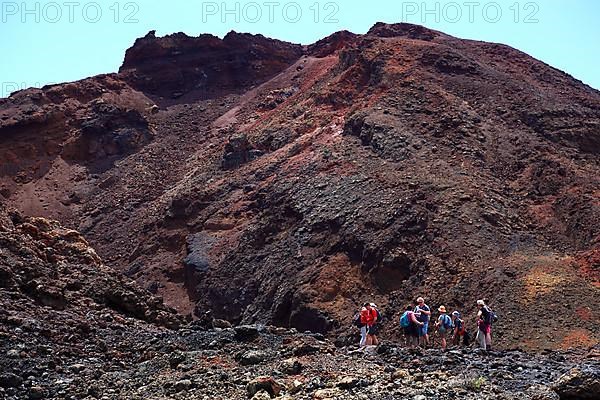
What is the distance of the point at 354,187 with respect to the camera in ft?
104

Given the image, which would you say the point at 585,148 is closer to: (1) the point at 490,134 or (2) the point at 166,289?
(1) the point at 490,134

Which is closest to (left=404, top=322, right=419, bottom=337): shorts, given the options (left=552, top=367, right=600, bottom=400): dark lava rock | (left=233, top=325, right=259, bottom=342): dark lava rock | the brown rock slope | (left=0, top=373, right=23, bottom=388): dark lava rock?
(left=233, top=325, right=259, bottom=342): dark lava rock

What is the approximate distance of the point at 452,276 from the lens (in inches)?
990

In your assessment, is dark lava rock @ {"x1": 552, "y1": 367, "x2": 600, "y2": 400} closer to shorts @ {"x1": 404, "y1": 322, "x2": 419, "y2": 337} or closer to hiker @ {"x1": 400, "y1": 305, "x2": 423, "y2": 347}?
hiker @ {"x1": 400, "y1": 305, "x2": 423, "y2": 347}

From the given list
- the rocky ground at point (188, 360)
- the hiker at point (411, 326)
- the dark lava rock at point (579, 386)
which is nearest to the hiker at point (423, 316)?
the hiker at point (411, 326)

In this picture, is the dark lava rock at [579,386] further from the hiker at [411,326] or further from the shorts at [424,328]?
the shorts at [424,328]

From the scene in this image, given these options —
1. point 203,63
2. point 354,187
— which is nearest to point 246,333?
point 354,187

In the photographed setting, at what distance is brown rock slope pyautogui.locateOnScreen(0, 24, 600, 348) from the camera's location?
2564 cm

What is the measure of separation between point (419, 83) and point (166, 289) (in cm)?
1715

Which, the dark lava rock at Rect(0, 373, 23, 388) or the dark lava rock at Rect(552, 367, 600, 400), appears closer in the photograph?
the dark lava rock at Rect(552, 367, 600, 400)

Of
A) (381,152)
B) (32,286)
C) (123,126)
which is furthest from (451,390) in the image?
(123,126)

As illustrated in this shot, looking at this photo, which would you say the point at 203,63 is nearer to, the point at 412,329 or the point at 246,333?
the point at 412,329

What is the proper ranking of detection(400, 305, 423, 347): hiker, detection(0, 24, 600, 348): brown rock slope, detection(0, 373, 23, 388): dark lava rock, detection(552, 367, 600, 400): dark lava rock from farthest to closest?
1. detection(0, 24, 600, 348): brown rock slope
2. detection(400, 305, 423, 347): hiker
3. detection(0, 373, 23, 388): dark lava rock
4. detection(552, 367, 600, 400): dark lava rock

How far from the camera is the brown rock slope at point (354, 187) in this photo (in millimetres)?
25641
